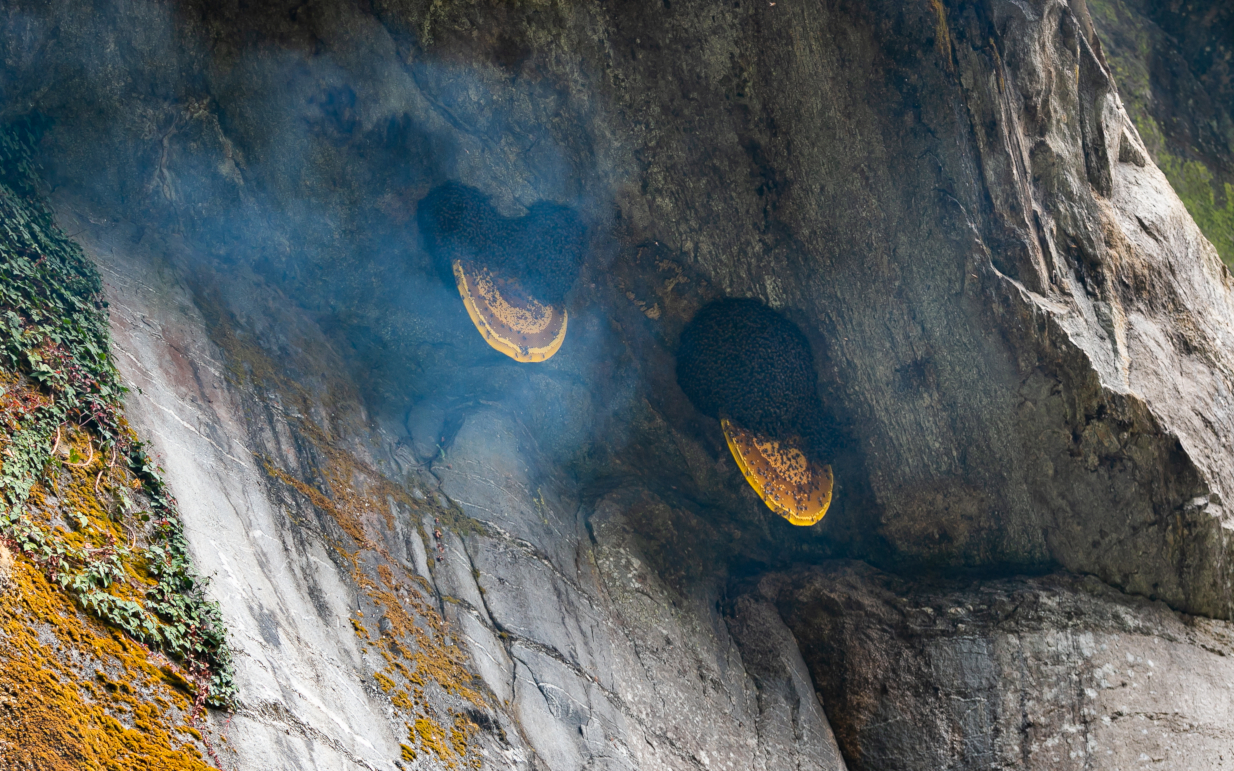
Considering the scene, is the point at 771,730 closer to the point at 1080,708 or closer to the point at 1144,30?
the point at 1080,708

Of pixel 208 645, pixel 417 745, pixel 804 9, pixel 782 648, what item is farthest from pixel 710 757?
pixel 804 9

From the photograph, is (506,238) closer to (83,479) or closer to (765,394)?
(765,394)

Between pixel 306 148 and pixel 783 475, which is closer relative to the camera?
pixel 306 148

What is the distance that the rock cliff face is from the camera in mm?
7125

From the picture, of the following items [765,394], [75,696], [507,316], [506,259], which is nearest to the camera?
[75,696]

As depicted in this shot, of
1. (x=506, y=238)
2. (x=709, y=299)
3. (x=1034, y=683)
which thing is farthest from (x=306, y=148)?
(x=1034, y=683)

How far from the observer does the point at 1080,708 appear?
773 cm

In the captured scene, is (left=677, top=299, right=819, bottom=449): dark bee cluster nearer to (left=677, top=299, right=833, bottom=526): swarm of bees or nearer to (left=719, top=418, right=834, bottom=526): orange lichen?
(left=677, top=299, right=833, bottom=526): swarm of bees

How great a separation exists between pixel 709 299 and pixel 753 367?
0.83 meters

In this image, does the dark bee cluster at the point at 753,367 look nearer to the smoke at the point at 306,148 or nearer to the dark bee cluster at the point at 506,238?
the smoke at the point at 306,148

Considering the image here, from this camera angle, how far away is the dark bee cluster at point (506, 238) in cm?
829

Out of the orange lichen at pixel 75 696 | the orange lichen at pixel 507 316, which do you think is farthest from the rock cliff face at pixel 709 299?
the orange lichen at pixel 75 696

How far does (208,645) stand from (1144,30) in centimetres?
1513

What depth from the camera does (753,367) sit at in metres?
8.54
